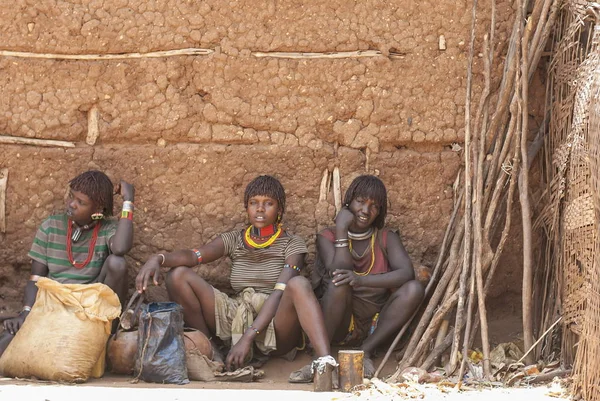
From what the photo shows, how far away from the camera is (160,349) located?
4.81m

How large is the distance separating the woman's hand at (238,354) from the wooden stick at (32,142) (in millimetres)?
1635

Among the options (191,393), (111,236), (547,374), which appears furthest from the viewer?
(111,236)

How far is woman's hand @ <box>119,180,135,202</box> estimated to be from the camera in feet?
18.1

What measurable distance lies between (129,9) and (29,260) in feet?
5.21

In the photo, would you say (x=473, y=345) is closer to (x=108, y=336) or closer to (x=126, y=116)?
(x=108, y=336)

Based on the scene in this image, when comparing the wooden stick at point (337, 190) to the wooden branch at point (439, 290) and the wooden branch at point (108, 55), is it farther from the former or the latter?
the wooden branch at point (108, 55)

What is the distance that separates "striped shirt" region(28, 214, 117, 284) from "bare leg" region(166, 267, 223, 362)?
504mm

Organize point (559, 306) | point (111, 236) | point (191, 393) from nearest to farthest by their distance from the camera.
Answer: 1. point (191, 393)
2. point (559, 306)
3. point (111, 236)

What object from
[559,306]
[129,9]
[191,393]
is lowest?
[191,393]

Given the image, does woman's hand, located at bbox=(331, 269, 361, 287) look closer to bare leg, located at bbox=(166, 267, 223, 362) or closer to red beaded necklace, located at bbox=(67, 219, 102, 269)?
bare leg, located at bbox=(166, 267, 223, 362)

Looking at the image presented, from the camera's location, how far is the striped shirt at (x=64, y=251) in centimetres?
551

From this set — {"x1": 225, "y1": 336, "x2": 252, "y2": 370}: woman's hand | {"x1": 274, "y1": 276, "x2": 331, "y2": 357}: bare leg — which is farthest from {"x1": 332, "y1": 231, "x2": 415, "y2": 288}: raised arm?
{"x1": 225, "y1": 336, "x2": 252, "y2": 370}: woman's hand

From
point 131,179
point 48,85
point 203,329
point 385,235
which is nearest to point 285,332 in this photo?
point 203,329

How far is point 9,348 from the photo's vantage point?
493cm
